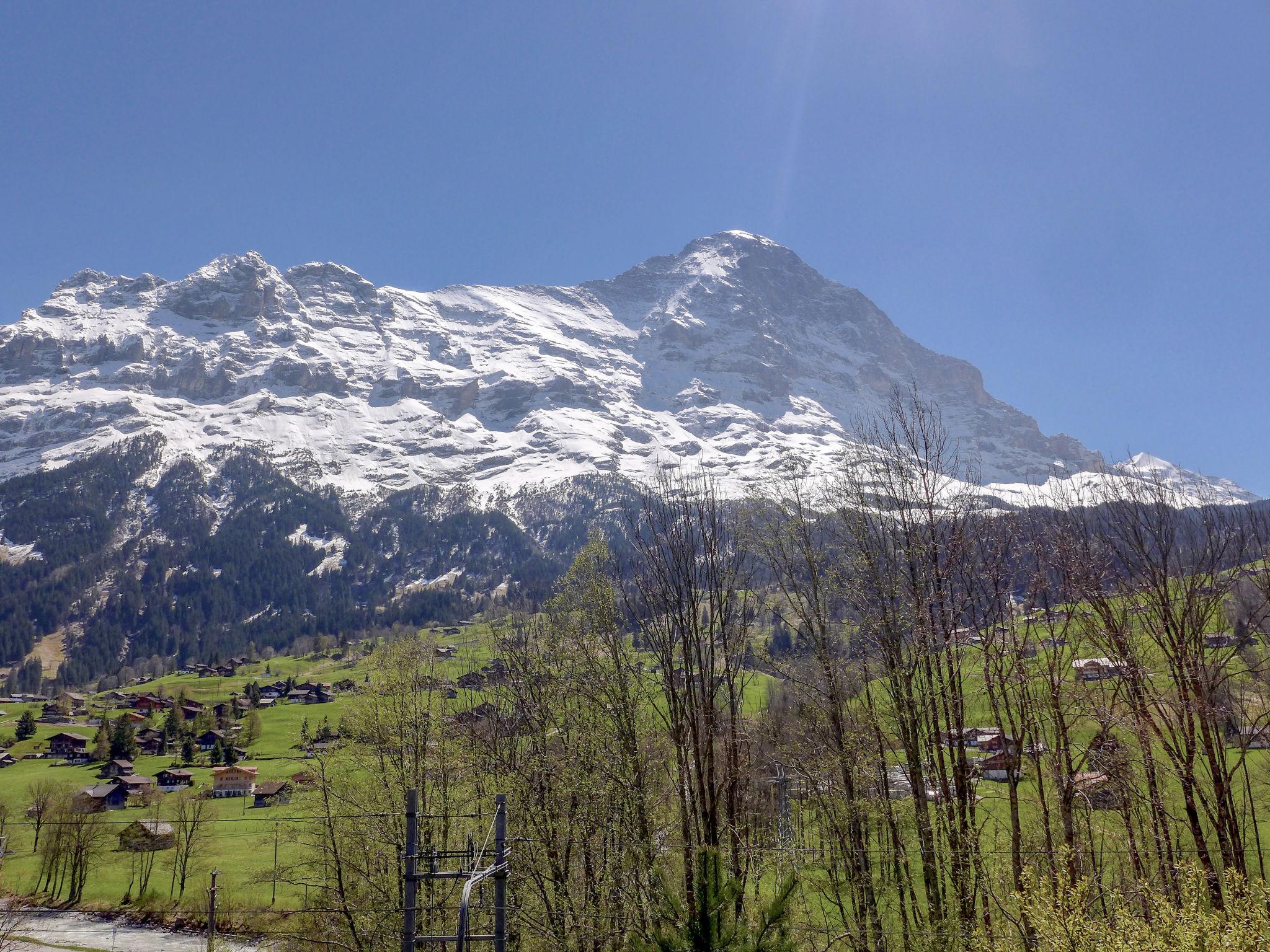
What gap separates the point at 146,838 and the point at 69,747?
5856 centimetres

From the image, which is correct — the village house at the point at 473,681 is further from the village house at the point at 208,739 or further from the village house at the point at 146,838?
the village house at the point at 208,739

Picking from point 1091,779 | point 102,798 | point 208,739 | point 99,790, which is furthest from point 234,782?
point 1091,779

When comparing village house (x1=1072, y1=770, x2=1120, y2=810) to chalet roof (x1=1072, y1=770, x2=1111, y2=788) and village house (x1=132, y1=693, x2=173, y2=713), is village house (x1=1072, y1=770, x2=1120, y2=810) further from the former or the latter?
village house (x1=132, y1=693, x2=173, y2=713)

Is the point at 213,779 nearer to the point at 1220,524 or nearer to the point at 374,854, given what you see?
the point at 374,854

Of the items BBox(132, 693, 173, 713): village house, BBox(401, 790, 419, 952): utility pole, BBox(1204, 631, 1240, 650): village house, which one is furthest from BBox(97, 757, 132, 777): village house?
BBox(1204, 631, 1240, 650): village house

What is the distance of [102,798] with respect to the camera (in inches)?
3354

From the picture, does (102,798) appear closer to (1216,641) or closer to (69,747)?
(69,747)

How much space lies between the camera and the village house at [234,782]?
92994 mm

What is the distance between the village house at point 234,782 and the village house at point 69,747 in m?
34.4

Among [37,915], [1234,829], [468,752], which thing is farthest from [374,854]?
[37,915]

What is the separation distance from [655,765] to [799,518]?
8.32 m

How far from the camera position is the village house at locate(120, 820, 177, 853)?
7031 cm

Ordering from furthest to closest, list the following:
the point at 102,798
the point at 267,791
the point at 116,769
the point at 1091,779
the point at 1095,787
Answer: the point at 116,769 < the point at 267,791 < the point at 102,798 < the point at 1095,787 < the point at 1091,779

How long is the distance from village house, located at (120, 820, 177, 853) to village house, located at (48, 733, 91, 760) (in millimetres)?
51309
